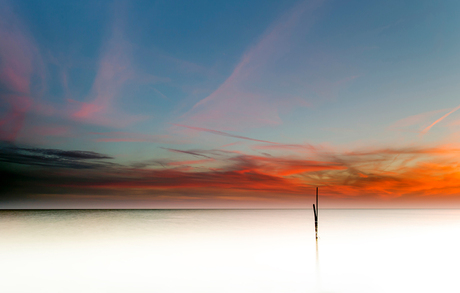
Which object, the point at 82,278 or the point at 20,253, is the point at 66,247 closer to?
the point at 20,253

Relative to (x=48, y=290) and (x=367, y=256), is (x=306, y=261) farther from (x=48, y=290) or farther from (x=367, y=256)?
(x=48, y=290)

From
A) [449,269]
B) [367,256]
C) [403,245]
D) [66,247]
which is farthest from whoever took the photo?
[403,245]

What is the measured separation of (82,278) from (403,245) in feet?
92.7

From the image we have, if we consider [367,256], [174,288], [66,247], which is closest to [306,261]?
[367,256]

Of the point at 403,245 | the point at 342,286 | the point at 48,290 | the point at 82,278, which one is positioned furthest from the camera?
the point at 403,245

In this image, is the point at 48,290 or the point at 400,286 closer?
the point at 48,290

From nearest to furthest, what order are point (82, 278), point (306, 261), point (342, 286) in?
1. point (342, 286)
2. point (82, 278)
3. point (306, 261)

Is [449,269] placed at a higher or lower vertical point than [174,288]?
higher

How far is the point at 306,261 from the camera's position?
2192 centimetres

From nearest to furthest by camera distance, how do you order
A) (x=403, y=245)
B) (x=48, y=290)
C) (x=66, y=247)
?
(x=48, y=290) → (x=66, y=247) → (x=403, y=245)

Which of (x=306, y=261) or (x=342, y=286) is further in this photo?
(x=306, y=261)

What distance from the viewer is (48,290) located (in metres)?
14.8

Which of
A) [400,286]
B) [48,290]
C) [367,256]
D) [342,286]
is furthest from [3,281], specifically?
[367,256]

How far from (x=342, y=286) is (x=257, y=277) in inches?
172
